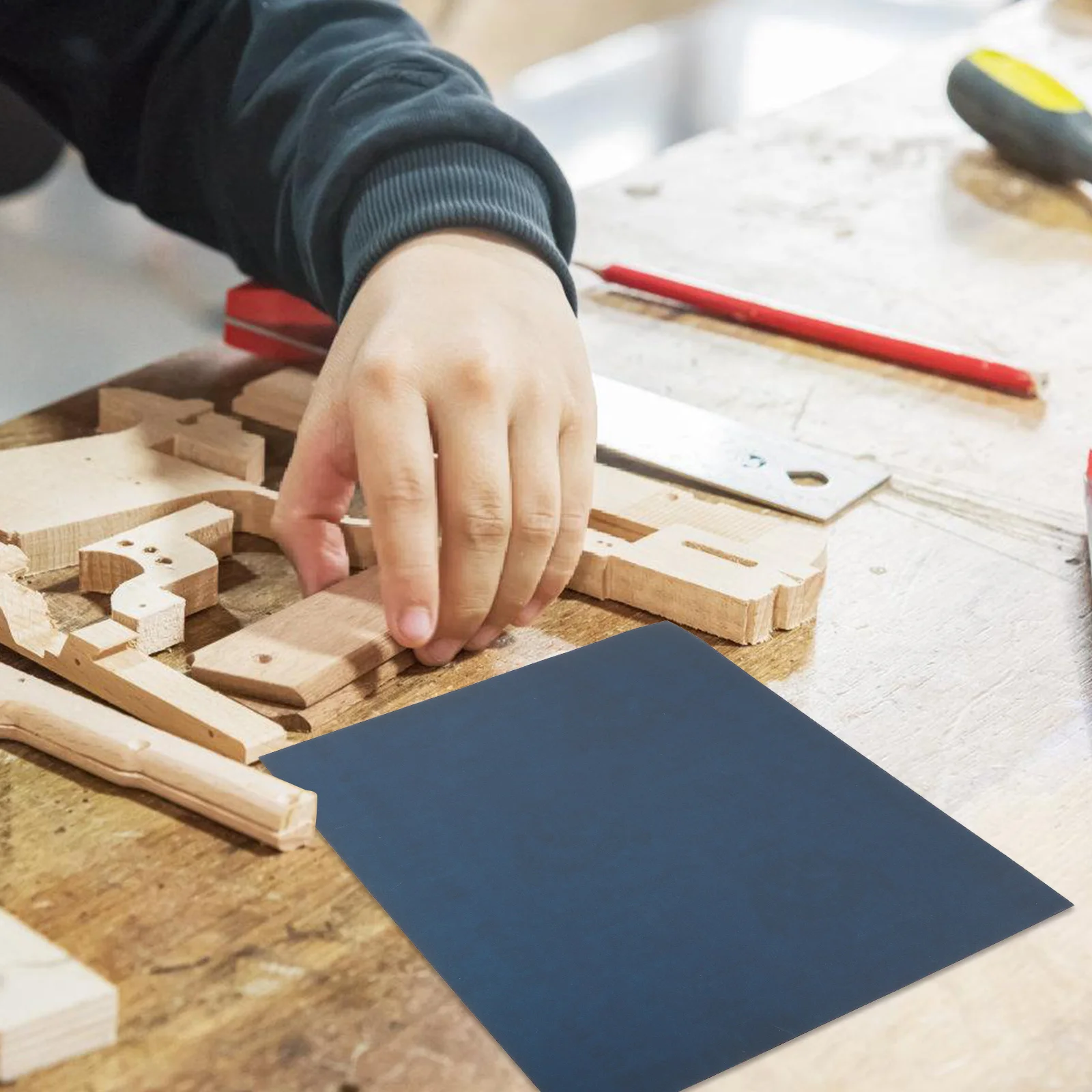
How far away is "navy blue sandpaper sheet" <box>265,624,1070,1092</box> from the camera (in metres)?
0.48

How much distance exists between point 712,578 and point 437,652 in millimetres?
141

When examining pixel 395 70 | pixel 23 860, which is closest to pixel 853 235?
pixel 395 70

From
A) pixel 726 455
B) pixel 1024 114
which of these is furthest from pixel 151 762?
pixel 1024 114

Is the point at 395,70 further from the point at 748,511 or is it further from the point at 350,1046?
the point at 350,1046

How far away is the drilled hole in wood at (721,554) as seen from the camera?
2.36 ft

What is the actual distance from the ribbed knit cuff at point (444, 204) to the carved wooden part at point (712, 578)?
0.18 metres

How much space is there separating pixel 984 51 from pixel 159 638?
1056mm

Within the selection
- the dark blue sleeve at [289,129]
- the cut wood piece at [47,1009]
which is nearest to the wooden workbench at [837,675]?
the cut wood piece at [47,1009]

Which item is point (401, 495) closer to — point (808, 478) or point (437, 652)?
point (437, 652)

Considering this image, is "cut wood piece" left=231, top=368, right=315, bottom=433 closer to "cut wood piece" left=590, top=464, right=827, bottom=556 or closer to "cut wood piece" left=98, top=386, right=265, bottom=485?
"cut wood piece" left=98, top=386, right=265, bottom=485

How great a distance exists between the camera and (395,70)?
884 mm

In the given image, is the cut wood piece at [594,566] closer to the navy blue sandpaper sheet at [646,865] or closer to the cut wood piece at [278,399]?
the navy blue sandpaper sheet at [646,865]

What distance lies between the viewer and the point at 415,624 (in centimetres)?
64

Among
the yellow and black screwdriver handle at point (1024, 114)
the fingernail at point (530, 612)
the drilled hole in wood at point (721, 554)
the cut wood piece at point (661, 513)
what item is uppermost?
the yellow and black screwdriver handle at point (1024, 114)
